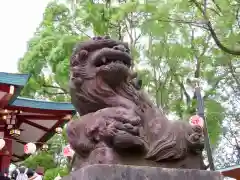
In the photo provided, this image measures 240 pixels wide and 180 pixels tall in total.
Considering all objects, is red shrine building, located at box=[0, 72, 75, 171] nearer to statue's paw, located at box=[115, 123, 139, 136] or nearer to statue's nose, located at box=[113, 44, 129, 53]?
statue's nose, located at box=[113, 44, 129, 53]

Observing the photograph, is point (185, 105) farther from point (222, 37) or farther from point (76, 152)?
point (76, 152)

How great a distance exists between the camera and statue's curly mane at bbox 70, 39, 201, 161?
3143 mm

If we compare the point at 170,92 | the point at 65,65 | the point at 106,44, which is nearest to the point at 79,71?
the point at 106,44

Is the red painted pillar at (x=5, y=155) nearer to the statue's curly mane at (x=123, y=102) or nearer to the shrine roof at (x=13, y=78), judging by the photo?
the shrine roof at (x=13, y=78)

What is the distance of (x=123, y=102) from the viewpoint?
328cm

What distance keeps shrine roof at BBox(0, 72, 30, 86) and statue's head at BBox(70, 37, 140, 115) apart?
5.61 m

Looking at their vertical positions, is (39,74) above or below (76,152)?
below

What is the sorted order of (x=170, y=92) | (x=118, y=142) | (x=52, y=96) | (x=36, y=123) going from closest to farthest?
(x=118, y=142) < (x=36, y=123) < (x=170, y=92) < (x=52, y=96)

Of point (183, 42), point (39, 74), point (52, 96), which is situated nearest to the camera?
point (183, 42)

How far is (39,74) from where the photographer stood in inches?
590

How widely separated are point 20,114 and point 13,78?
152 centimetres

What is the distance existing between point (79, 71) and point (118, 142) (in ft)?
2.41

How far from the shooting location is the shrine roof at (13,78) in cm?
870

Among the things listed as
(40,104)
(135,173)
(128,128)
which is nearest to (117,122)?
(128,128)
